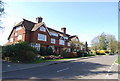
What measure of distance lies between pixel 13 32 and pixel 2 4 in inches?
758

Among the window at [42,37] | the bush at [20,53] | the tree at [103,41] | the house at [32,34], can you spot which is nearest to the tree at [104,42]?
the tree at [103,41]

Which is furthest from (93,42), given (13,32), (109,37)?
(13,32)

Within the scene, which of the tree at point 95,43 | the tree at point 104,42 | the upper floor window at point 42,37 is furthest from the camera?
the tree at point 104,42

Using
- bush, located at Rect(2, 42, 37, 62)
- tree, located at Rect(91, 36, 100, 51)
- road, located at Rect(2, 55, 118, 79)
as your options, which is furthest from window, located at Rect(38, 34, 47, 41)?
tree, located at Rect(91, 36, 100, 51)

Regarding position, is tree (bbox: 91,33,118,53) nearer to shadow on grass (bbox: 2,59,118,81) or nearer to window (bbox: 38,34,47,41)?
window (bbox: 38,34,47,41)

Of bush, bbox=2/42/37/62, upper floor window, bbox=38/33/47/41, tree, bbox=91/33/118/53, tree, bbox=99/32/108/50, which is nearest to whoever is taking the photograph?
bush, bbox=2/42/37/62

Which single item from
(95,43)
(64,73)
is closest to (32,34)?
(64,73)

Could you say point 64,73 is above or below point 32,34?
below

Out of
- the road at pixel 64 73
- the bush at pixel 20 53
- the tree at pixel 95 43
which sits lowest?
the road at pixel 64 73

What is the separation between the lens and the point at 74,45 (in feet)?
135

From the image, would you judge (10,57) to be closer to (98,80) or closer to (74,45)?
(98,80)

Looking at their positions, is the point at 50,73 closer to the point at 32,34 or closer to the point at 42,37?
the point at 32,34

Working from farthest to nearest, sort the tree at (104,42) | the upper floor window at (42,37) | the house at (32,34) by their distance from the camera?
the tree at (104,42) < the upper floor window at (42,37) < the house at (32,34)

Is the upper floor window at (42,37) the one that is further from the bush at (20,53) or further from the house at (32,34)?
the bush at (20,53)
